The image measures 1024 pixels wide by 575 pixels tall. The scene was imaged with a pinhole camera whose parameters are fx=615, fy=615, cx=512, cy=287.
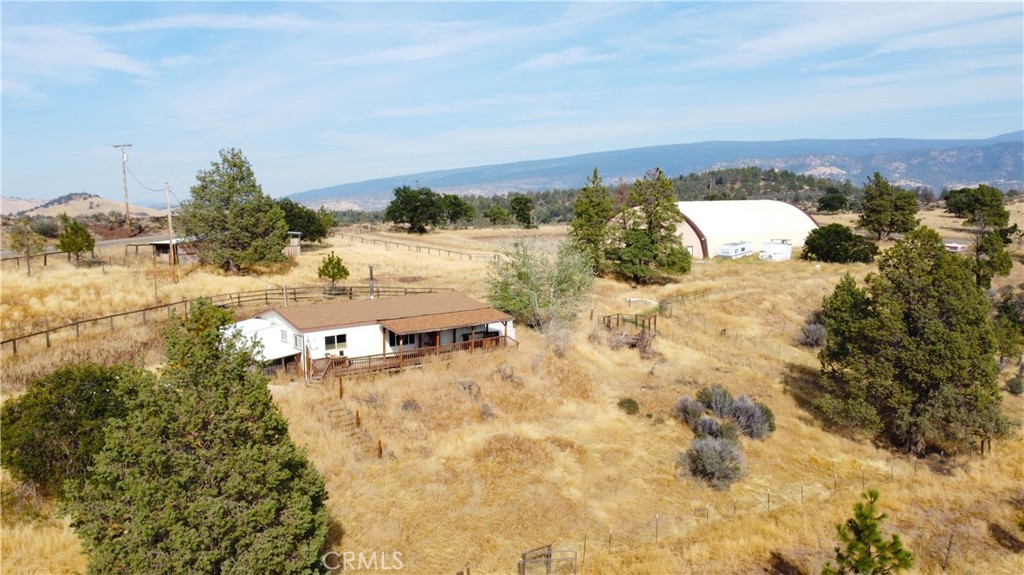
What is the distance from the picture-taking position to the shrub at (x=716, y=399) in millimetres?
29812

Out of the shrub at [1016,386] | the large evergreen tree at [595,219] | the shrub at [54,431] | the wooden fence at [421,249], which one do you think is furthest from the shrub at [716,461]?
the wooden fence at [421,249]

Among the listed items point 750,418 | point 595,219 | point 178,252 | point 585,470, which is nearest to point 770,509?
point 585,470

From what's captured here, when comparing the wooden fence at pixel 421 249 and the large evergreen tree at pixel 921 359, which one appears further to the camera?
the wooden fence at pixel 421 249

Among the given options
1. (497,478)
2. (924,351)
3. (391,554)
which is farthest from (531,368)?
(924,351)

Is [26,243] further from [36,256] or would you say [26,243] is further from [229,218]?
[229,218]

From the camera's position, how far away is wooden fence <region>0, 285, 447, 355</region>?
107 feet

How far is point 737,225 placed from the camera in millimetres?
77500

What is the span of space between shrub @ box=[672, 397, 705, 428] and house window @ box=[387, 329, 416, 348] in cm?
1411

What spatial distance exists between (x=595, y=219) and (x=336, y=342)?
34767 millimetres

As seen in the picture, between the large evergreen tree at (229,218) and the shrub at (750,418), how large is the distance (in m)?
37.8

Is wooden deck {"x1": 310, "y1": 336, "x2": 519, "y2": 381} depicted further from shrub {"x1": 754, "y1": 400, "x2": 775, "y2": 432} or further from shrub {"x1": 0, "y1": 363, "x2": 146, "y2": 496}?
shrub {"x1": 754, "y1": 400, "x2": 775, "y2": 432}

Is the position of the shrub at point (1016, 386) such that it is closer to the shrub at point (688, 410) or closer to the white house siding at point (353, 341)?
the shrub at point (688, 410)

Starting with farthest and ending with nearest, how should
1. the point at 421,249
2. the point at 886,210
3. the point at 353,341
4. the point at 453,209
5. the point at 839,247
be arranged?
1. the point at 453,209
2. the point at 886,210
3. the point at 421,249
4. the point at 839,247
5. the point at 353,341

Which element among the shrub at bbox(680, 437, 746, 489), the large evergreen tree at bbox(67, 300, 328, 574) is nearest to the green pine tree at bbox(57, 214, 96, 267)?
the large evergreen tree at bbox(67, 300, 328, 574)
